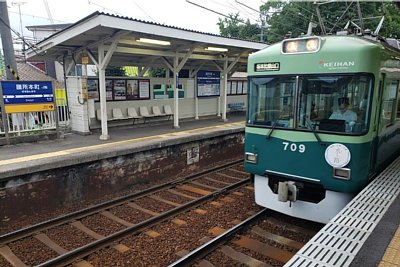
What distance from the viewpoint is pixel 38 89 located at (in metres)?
8.15

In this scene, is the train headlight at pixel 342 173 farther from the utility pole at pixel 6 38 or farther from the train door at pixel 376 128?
the utility pole at pixel 6 38

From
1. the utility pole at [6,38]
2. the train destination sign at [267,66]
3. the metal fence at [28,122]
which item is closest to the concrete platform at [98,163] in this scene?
the metal fence at [28,122]

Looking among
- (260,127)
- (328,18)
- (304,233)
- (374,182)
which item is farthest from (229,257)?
(328,18)

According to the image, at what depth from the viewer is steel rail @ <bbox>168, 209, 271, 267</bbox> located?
4.12 m

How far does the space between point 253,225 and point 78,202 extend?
366 centimetres

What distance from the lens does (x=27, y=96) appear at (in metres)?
7.95

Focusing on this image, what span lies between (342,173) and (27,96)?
740cm

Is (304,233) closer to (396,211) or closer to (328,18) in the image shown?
(396,211)

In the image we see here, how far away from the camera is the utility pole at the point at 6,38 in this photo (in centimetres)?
810

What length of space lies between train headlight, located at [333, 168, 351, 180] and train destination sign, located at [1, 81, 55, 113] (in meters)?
7.23

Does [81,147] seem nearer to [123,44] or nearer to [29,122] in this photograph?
[29,122]

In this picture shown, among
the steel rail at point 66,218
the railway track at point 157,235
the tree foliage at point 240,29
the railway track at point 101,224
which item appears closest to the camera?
the railway track at point 157,235

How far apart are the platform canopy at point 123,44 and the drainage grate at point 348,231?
621cm

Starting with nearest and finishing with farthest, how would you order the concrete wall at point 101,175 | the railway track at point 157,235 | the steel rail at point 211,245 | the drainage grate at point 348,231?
1. the drainage grate at point 348,231
2. the steel rail at point 211,245
3. the railway track at point 157,235
4. the concrete wall at point 101,175
